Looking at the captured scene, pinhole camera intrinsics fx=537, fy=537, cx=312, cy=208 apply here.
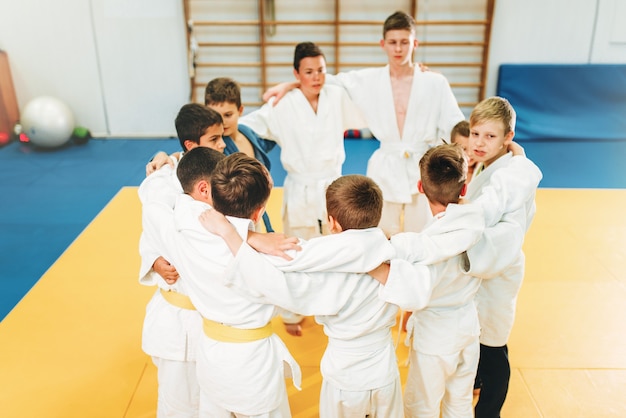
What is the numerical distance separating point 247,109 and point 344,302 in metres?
6.45

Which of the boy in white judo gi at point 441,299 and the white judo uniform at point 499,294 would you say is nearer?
the boy in white judo gi at point 441,299

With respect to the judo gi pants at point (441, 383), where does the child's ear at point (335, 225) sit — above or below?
above

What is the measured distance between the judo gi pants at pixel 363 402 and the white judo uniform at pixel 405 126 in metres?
1.50

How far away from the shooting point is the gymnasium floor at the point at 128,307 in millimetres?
2705

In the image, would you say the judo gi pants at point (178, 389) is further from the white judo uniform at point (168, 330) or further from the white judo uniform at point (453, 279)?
the white judo uniform at point (453, 279)

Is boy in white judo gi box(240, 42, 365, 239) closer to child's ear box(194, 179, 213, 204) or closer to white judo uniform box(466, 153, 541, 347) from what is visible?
white judo uniform box(466, 153, 541, 347)

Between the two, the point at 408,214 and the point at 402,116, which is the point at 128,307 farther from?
the point at 402,116

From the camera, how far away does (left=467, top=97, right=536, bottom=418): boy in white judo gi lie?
2283 millimetres

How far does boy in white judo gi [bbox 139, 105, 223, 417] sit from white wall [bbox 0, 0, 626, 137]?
599 centimetres

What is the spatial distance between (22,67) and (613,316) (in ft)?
25.8

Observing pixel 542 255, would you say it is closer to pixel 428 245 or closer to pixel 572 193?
pixel 572 193

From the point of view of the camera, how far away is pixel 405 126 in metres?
3.39

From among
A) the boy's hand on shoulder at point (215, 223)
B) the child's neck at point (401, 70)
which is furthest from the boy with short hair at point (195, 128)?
the child's neck at point (401, 70)

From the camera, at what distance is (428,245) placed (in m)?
1.83
